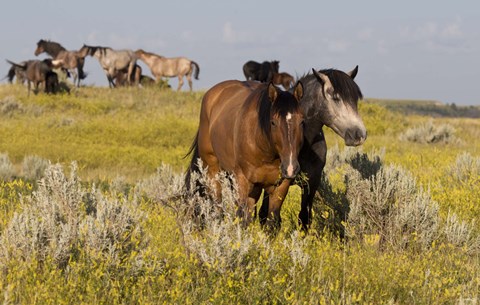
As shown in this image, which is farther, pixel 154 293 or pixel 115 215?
pixel 115 215

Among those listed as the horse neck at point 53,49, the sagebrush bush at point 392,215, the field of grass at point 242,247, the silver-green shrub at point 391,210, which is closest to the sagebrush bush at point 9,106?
the horse neck at point 53,49

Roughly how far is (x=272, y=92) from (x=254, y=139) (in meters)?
0.69

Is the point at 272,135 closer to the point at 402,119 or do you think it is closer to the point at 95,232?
the point at 95,232

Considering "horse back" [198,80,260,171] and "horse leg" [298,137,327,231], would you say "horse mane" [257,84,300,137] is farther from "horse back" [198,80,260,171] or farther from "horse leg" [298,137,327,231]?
"horse leg" [298,137,327,231]

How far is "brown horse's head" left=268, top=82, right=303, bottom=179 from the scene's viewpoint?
230 inches

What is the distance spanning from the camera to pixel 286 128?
5.90 metres

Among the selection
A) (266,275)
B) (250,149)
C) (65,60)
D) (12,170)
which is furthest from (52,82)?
(266,275)

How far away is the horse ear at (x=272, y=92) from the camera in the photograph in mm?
6094

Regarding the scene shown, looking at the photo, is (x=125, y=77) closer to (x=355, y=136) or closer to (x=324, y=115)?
(x=324, y=115)

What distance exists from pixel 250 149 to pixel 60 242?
2.29 m

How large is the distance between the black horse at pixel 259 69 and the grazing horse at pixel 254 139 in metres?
22.3

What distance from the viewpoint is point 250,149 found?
6.67 metres

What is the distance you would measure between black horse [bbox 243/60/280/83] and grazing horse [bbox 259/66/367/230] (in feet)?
77.3

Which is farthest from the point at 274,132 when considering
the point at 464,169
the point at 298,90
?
the point at 464,169
